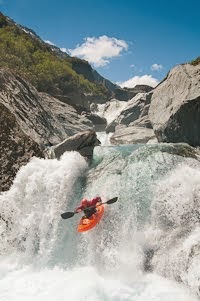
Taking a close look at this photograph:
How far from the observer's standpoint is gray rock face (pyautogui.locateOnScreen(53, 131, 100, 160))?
17359 mm

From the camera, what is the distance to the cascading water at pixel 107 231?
11109mm

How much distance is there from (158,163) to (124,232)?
10.9 feet

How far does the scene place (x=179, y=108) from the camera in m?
21.1

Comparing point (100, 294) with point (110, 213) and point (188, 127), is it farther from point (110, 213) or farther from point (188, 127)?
point (188, 127)

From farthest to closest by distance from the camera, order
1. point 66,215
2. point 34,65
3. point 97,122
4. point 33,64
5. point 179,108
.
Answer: point 33,64, point 34,65, point 97,122, point 179,108, point 66,215

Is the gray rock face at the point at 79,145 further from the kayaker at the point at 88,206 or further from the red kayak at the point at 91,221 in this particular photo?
the red kayak at the point at 91,221

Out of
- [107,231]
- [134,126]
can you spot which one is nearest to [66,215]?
[107,231]

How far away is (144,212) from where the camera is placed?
42.7ft

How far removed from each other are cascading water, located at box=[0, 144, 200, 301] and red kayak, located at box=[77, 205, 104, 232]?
0.26 meters

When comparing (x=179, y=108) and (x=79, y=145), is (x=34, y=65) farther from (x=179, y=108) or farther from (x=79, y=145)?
(x=79, y=145)

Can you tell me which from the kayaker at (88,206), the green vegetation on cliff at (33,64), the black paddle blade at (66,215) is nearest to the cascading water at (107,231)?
the kayaker at (88,206)

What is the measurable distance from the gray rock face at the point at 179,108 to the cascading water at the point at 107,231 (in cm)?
459

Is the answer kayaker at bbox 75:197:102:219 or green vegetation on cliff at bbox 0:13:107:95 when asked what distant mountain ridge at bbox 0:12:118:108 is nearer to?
green vegetation on cliff at bbox 0:13:107:95

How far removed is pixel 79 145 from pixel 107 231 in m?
5.38
